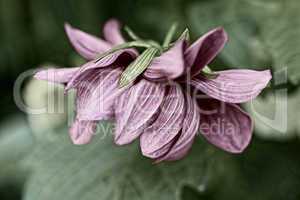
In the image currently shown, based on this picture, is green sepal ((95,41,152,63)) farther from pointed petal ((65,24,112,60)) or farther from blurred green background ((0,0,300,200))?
blurred green background ((0,0,300,200))

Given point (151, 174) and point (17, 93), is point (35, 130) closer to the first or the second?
point (17, 93)

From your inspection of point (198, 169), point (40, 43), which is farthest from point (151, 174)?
point (40, 43)

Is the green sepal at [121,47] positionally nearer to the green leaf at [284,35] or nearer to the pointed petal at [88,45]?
the pointed petal at [88,45]

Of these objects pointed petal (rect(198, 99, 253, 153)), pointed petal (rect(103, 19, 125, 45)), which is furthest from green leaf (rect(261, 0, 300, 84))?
pointed petal (rect(103, 19, 125, 45))

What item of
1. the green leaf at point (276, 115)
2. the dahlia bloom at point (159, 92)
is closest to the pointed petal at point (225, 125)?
the dahlia bloom at point (159, 92)

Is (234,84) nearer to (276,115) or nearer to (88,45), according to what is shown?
(88,45)

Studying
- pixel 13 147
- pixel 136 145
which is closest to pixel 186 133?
pixel 136 145
